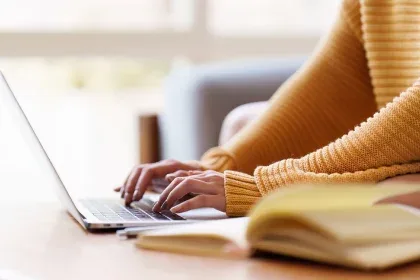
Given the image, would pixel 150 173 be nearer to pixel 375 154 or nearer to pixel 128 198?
pixel 128 198

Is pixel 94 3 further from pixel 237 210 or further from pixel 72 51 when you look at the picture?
pixel 237 210

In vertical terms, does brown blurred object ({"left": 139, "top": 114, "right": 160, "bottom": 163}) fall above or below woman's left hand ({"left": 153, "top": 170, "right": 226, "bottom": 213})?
below

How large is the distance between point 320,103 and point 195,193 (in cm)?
51

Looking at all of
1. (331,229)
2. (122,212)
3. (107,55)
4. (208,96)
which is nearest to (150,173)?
(122,212)

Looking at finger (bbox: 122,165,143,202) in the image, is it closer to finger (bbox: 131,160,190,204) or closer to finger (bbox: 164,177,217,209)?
finger (bbox: 131,160,190,204)

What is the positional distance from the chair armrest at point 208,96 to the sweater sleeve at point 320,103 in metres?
0.70

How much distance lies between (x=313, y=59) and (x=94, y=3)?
62.3 inches

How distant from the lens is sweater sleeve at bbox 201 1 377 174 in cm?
147

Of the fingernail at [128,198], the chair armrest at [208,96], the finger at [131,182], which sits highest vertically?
the finger at [131,182]

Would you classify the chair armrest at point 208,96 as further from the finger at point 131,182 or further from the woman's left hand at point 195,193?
the woman's left hand at point 195,193

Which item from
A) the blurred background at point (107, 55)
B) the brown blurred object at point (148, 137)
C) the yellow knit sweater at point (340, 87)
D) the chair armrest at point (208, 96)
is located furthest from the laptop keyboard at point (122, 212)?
the blurred background at point (107, 55)

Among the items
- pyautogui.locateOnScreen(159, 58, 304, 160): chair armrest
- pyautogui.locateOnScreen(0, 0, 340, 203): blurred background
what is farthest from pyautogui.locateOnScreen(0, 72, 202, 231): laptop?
pyautogui.locateOnScreen(0, 0, 340, 203): blurred background

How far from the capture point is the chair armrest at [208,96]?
87.2 inches

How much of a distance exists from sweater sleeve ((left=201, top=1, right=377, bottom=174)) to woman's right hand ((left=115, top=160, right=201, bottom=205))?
0.17 meters
